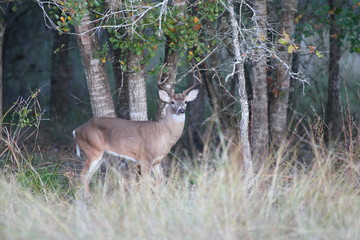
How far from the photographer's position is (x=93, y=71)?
8680 millimetres

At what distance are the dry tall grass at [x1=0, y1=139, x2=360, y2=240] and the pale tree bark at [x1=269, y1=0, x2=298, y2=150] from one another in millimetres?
3786

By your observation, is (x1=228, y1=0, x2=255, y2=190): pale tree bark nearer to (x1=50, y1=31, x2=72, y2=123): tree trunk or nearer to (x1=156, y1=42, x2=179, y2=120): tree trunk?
(x1=156, y1=42, x2=179, y2=120): tree trunk

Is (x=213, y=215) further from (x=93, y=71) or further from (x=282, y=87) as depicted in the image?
(x=282, y=87)

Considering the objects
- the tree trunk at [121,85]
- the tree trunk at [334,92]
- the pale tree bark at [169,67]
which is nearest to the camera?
the pale tree bark at [169,67]

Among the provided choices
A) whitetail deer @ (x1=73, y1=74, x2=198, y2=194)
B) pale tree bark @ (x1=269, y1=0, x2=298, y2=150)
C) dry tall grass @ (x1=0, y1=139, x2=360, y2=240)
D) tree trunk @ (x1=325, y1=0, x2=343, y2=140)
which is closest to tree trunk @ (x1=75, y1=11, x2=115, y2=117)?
whitetail deer @ (x1=73, y1=74, x2=198, y2=194)

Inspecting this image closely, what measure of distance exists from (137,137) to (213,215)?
3749 mm

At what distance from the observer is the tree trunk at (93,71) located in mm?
8523

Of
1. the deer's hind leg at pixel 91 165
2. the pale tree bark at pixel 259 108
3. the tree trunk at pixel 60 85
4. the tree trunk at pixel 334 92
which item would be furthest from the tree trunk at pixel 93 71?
the tree trunk at pixel 60 85

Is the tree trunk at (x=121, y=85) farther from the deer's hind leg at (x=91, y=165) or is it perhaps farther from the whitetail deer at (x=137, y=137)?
the deer's hind leg at (x=91, y=165)

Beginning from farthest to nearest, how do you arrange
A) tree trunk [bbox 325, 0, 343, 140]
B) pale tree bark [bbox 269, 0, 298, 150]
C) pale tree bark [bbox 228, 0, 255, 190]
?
1. tree trunk [bbox 325, 0, 343, 140]
2. pale tree bark [bbox 269, 0, 298, 150]
3. pale tree bark [bbox 228, 0, 255, 190]

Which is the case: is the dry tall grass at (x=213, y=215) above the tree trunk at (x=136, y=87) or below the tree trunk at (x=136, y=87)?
below

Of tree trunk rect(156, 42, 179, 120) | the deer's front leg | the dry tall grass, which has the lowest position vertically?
the deer's front leg

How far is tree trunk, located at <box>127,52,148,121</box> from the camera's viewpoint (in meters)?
8.69

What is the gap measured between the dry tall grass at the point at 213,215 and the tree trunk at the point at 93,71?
2558 mm
